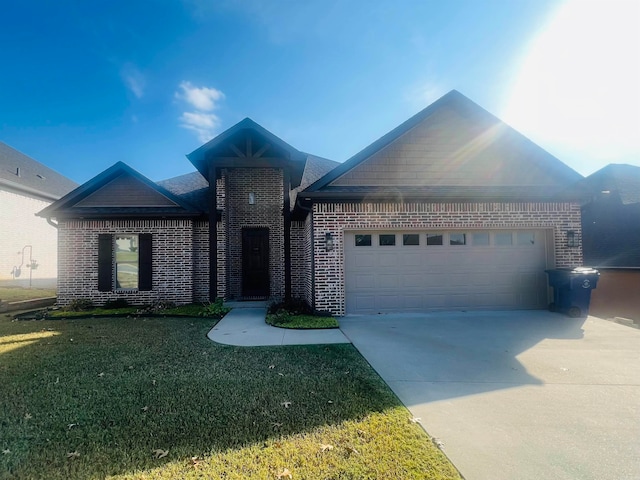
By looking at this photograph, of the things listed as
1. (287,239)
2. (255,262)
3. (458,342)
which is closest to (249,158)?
(287,239)

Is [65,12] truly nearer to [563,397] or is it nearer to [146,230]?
[146,230]

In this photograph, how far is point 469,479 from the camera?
221 cm

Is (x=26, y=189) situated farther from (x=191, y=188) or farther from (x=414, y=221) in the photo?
(x=414, y=221)

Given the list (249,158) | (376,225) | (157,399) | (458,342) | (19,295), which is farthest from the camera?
(19,295)

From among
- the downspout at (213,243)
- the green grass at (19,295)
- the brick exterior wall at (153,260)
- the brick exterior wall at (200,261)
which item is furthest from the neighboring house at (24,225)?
the downspout at (213,243)

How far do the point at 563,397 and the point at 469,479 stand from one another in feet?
7.10

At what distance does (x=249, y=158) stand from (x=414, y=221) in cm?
524

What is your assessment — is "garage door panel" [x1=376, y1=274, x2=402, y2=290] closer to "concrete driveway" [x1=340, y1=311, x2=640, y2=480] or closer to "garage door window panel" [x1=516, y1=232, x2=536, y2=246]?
"concrete driveway" [x1=340, y1=311, x2=640, y2=480]

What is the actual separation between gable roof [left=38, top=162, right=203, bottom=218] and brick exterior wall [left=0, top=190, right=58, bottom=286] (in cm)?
925

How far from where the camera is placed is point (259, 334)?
6.45m

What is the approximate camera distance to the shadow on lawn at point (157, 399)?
258 cm

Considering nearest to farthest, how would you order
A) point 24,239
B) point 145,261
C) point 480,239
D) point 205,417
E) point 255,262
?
point 205,417
point 480,239
point 145,261
point 255,262
point 24,239

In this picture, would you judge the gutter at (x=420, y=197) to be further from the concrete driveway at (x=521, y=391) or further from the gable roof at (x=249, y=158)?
the concrete driveway at (x=521, y=391)

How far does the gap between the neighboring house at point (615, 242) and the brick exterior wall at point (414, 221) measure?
3081 millimetres
